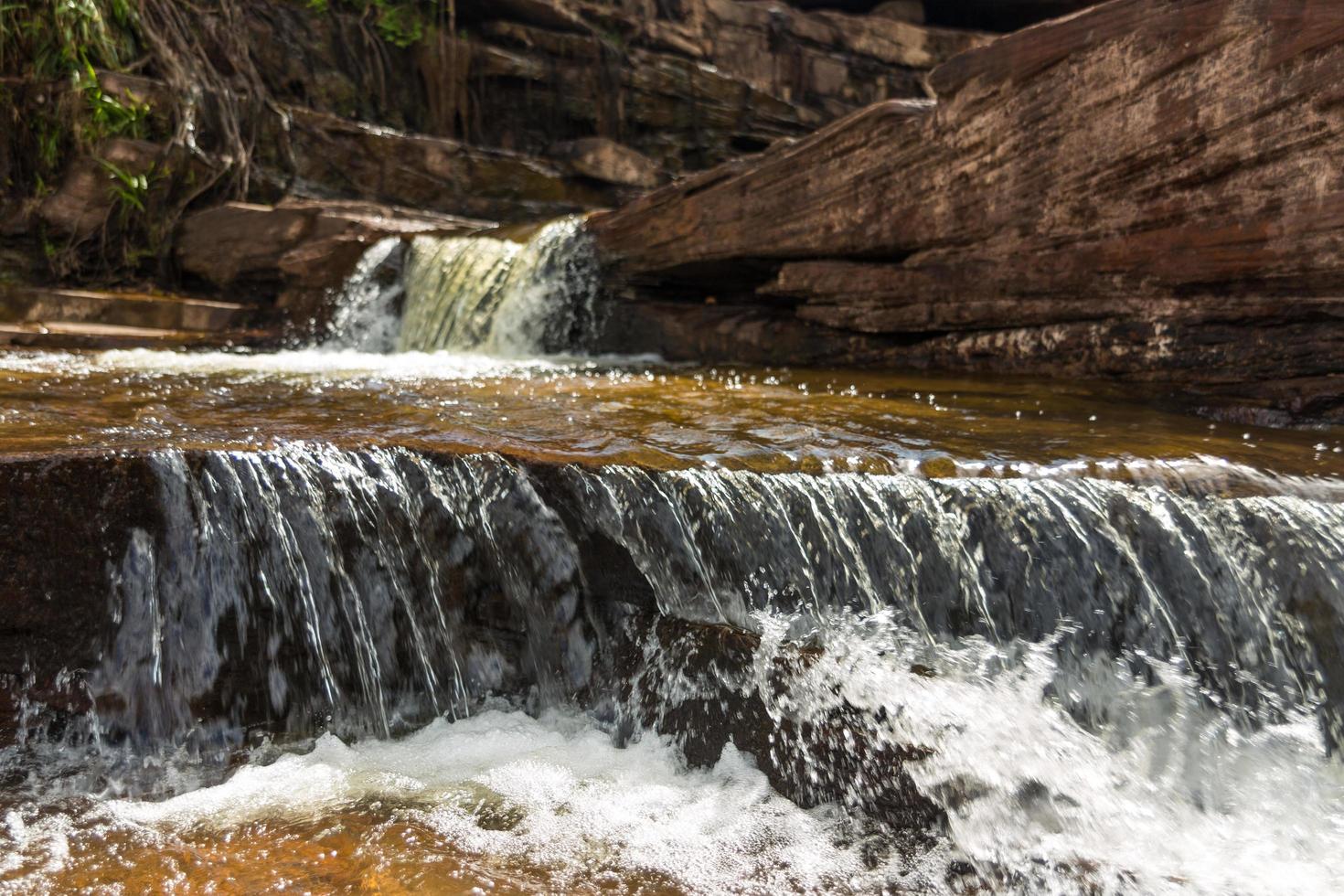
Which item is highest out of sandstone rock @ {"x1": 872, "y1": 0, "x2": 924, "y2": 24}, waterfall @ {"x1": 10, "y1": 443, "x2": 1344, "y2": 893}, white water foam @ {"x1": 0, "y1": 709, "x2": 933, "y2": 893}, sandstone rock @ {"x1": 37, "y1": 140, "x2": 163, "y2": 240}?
sandstone rock @ {"x1": 872, "y1": 0, "x2": 924, "y2": 24}

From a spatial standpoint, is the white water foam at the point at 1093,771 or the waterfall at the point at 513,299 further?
the waterfall at the point at 513,299

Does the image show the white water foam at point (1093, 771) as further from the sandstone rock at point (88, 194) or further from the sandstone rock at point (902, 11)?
the sandstone rock at point (902, 11)

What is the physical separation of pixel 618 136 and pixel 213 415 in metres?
10.2

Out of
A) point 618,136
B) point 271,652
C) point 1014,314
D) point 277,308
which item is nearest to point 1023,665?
point 271,652

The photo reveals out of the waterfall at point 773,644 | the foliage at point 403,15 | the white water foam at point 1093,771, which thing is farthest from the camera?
the foliage at point 403,15

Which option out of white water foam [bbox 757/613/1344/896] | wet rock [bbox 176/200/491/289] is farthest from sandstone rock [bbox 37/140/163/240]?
white water foam [bbox 757/613/1344/896]

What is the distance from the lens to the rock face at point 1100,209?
4.16m

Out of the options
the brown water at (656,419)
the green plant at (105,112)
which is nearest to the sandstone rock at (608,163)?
the green plant at (105,112)

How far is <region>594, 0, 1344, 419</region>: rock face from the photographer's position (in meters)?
4.16

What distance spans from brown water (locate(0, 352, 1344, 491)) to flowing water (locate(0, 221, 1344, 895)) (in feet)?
0.13

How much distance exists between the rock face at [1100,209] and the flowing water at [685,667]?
1162 mm

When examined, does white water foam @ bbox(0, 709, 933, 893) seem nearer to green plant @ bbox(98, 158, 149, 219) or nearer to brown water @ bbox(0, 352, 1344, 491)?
brown water @ bbox(0, 352, 1344, 491)

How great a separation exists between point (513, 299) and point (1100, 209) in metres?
4.40

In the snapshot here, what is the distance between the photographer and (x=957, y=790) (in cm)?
240
